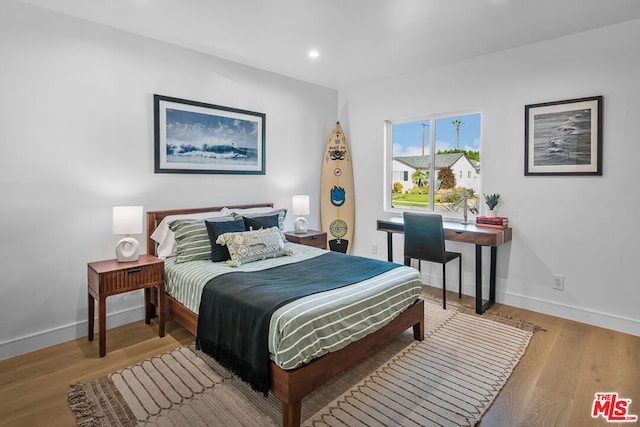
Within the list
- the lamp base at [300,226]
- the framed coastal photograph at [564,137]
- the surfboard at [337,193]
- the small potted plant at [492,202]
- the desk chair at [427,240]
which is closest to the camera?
the framed coastal photograph at [564,137]

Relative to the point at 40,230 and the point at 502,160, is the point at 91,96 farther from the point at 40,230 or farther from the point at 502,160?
the point at 502,160

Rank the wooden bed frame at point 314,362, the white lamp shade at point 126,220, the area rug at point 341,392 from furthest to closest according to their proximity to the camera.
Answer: the white lamp shade at point 126,220 → the area rug at point 341,392 → the wooden bed frame at point 314,362

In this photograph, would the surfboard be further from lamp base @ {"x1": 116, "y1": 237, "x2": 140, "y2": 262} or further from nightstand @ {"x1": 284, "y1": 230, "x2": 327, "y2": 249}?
lamp base @ {"x1": 116, "y1": 237, "x2": 140, "y2": 262}

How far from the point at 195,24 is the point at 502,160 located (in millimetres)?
3063

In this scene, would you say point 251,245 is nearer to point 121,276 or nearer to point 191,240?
point 191,240

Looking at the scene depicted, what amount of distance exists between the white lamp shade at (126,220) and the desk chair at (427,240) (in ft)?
8.02

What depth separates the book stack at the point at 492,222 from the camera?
342 centimetres

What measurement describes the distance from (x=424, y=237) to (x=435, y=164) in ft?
3.67

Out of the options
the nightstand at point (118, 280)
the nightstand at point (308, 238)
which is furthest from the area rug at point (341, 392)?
the nightstand at point (308, 238)

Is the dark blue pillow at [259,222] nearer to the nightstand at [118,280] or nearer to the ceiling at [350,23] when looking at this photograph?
the nightstand at [118,280]

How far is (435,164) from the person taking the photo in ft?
13.7

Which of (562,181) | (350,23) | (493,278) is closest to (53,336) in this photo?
(350,23)

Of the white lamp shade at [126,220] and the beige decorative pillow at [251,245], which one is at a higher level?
the white lamp shade at [126,220]

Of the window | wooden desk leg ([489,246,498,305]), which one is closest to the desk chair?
wooden desk leg ([489,246,498,305])
